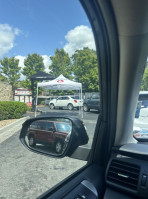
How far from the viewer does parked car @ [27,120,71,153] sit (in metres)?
1.36

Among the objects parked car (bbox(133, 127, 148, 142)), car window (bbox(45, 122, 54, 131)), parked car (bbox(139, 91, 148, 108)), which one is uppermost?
parked car (bbox(139, 91, 148, 108))

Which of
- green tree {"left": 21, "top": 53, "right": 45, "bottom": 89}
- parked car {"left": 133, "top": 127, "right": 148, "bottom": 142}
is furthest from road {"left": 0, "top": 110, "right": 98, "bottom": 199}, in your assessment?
green tree {"left": 21, "top": 53, "right": 45, "bottom": 89}

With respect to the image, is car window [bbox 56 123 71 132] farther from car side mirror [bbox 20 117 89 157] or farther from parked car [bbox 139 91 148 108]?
parked car [bbox 139 91 148 108]

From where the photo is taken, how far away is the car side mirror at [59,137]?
4.30ft

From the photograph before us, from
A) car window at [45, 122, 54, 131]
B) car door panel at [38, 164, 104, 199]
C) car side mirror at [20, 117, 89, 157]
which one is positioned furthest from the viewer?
car window at [45, 122, 54, 131]

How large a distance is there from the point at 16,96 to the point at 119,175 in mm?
19328

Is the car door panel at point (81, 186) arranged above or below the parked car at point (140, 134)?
below

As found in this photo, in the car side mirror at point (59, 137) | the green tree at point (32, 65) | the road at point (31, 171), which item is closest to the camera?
the car side mirror at point (59, 137)

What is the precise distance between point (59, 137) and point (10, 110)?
9207 mm

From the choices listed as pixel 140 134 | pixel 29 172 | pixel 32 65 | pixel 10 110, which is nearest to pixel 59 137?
pixel 140 134

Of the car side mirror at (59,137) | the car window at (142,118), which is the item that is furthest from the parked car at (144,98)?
the car side mirror at (59,137)

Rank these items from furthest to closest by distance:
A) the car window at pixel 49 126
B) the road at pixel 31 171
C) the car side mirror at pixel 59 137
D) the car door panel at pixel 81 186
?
the road at pixel 31 171 → the car window at pixel 49 126 → the car side mirror at pixel 59 137 → the car door panel at pixel 81 186

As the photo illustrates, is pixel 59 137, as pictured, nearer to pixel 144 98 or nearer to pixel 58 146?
pixel 58 146

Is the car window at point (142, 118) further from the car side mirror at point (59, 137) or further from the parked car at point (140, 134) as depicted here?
the car side mirror at point (59, 137)
